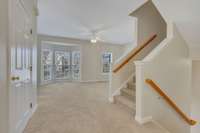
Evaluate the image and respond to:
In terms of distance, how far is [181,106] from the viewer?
2994mm

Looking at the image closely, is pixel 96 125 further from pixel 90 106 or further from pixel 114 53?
pixel 114 53

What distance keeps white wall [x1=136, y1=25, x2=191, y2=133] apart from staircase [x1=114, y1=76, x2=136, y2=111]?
532mm

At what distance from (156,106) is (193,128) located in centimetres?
240

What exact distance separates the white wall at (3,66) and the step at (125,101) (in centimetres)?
233

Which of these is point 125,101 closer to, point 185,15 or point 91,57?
point 185,15

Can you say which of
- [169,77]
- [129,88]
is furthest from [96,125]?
[169,77]

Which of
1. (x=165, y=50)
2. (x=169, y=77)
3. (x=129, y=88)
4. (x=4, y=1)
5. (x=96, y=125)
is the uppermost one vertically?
(x=4, y=1)

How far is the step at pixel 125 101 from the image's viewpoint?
2808 mm

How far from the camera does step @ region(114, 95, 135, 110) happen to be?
2.81 metres

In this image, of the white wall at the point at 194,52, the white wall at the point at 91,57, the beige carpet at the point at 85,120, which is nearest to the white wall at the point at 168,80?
the white wall at the point at 194,52

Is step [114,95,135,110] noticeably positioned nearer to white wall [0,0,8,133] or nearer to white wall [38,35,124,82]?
white wall [0,0,8,133]

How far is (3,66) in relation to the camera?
138 cm

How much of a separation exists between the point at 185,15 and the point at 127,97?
90.9 inches

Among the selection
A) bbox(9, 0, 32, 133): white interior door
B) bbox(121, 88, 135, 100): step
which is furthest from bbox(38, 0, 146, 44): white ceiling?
bbox(121, 88, 135, 100): step
